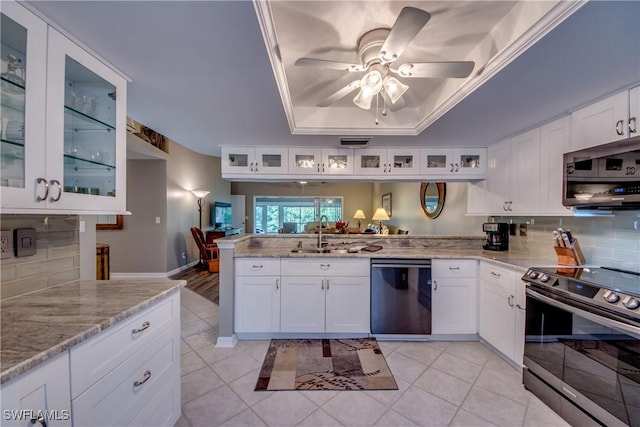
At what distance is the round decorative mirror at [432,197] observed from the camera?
4.31 meters

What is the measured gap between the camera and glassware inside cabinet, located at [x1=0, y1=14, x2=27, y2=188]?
1017 millimetres

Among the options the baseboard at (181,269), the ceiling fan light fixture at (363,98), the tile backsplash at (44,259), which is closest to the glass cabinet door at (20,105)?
the tile backsplash at (44,259)

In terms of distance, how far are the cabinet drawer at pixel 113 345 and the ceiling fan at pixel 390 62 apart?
1517 millimetres

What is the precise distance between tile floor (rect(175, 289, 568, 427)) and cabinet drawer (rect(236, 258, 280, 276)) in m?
0.73

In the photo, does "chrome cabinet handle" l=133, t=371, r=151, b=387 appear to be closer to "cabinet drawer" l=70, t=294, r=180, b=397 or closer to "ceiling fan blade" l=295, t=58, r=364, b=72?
"cabinet drawer" l=70, t=294, r=180, b=397

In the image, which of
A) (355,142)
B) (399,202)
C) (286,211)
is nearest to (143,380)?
(355,142)

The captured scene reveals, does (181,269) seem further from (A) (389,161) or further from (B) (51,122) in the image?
(B) (51,122)

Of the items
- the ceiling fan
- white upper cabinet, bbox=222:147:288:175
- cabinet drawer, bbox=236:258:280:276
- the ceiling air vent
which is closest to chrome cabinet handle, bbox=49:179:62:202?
the ceiling fan

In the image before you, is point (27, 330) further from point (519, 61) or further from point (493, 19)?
point (493, 19)

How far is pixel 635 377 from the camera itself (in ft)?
4.19

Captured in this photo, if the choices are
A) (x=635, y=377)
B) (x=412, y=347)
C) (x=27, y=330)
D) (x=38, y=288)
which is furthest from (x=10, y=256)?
(x=635, y=377)

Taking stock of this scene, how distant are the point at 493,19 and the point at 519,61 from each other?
1.03 feet

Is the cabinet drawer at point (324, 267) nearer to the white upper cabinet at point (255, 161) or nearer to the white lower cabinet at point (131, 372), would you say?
the white upper cabinet at point (255, 161)

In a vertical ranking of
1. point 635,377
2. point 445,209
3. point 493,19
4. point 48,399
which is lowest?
point 635,377
